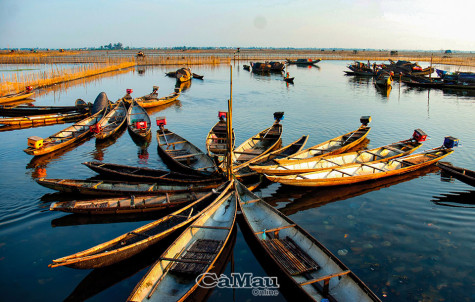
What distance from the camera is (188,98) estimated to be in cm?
4769

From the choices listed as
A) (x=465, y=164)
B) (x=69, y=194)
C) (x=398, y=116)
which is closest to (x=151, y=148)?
(x=69, y=194)

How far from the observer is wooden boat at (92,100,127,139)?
24953 millimetres

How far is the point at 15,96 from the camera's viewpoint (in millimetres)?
39438

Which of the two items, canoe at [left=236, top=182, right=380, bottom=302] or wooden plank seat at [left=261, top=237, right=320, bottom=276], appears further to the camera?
wooden plank seat at [left=261, top=237, right=320, bottom=276]

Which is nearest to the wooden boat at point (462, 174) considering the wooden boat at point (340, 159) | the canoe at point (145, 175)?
the wooden boat at point (340, 159)

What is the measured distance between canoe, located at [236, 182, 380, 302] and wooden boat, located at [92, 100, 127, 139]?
16156mm

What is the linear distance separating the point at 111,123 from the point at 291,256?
901 inches

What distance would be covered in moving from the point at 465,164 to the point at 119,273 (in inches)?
870

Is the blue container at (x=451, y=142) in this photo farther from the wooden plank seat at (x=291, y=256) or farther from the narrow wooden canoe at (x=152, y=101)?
the narrow wooden canoe at (x=152, y=101)

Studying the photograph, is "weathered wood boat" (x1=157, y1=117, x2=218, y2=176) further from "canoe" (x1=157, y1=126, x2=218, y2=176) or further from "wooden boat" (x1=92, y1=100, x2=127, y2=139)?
"wooden boat" (x1=92, y1=100, x2=127, y2=139)

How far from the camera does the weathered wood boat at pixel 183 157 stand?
17656 millimetres

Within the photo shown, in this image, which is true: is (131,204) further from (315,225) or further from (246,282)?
(315,225)

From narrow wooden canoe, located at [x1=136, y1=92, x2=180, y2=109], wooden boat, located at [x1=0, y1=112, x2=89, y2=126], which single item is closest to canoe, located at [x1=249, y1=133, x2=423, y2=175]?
wooden boat, located at [x1=0, y1=112, x2=89, y2=126]

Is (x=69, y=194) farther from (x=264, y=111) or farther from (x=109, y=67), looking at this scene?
(x=109, y=67)
